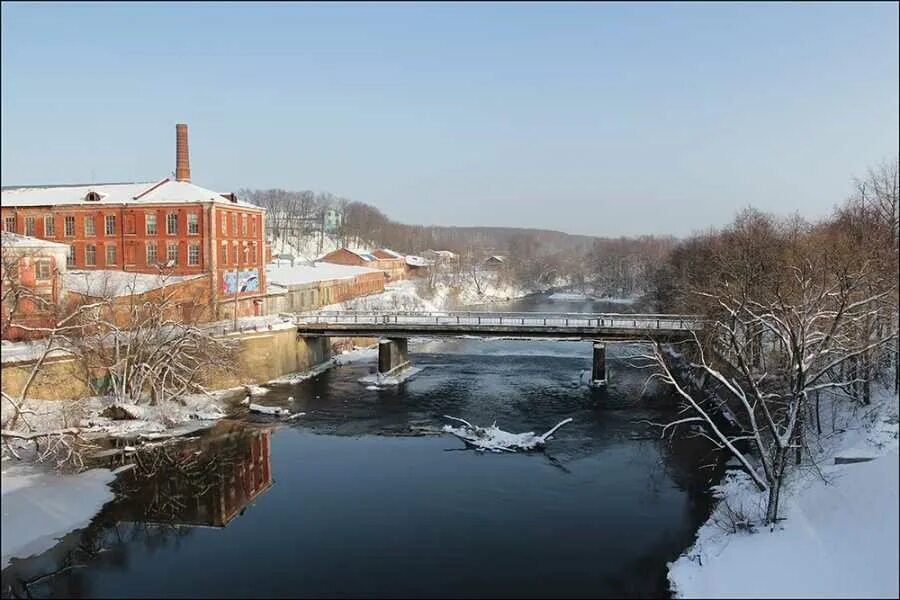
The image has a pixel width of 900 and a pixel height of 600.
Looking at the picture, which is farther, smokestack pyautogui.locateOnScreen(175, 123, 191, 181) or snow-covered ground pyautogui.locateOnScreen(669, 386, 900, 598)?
smokestack pyautogui.locateOnScreen(175, 123, 191, 181)

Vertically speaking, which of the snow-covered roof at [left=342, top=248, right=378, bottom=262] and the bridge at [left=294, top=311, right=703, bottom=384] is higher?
the snow-covered roof at [left=342, top=248, right=378, bottom=262]

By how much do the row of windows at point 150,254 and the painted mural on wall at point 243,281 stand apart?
2218mm

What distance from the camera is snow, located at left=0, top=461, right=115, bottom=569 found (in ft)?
61.3

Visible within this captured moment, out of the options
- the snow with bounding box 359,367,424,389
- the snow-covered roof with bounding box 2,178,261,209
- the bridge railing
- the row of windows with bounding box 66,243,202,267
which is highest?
the snow-covered roof with bounding box 2,178,261,209

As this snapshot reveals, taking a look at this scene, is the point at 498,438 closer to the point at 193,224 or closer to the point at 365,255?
the point at 193,224

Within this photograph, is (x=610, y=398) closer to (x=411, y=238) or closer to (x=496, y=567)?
(x=496, y=567)

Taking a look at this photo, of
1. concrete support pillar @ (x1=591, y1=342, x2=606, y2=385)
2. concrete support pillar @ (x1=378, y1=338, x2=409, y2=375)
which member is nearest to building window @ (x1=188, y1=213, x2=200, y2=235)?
concrete support pillar @ (x1=378, y1=338, x2=409, y2=375)

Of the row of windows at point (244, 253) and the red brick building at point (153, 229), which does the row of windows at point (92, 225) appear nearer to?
the red brick building at point (153, 229)

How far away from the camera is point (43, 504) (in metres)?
21.0

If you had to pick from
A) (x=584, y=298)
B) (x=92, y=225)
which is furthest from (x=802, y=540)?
(x=584, y=298)

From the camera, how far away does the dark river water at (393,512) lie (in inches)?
659

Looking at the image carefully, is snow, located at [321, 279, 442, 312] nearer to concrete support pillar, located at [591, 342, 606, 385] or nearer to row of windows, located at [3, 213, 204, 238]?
row of windows, located at [3, 213, 204, 238]

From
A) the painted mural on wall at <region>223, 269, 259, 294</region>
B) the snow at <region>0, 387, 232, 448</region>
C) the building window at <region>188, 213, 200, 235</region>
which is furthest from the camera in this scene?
the painted mural on wall at <region>223, 269, 259, 294</region>

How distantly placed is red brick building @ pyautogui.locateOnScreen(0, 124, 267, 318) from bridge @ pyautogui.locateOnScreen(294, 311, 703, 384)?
652 centimetres
